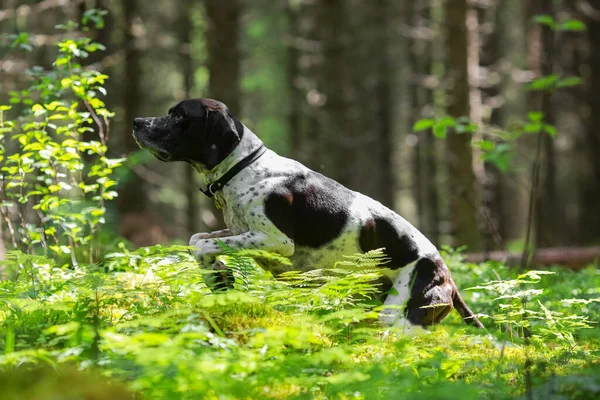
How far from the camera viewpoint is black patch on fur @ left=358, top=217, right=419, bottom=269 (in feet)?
17.4

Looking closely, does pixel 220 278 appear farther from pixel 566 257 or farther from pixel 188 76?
pixel 188 76

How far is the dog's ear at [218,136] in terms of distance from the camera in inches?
201

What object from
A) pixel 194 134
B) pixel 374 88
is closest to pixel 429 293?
pixel 194 134

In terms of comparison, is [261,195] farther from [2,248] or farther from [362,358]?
[2,248]

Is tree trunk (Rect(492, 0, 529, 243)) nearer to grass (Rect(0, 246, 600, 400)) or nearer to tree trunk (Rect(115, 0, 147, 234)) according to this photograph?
tree trunk (Rect(115, 0, 147, 234))

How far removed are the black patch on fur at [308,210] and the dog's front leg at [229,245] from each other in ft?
0.43

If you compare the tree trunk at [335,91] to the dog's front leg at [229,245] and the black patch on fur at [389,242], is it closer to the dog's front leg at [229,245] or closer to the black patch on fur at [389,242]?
the black patch on fur at [389,242]

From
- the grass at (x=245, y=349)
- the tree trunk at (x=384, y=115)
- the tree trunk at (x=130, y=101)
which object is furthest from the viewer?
the tree trunk at (x=384, y=115)

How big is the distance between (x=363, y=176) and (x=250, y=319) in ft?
47.9

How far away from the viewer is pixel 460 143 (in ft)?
38.6

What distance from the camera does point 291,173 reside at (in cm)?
521

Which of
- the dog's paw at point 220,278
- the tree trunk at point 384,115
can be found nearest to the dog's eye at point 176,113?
the dog's paw at point 220,278

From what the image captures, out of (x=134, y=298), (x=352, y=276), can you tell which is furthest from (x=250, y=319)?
(x=134, y=298)

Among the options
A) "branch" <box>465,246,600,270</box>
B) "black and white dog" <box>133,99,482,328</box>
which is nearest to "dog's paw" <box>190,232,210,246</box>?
"black and white dog" <box>133,99,482,328</box>
